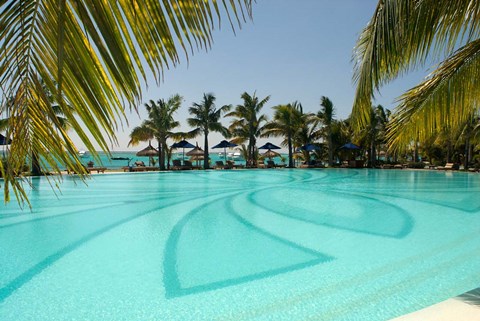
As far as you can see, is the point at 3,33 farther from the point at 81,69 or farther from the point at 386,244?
the point at 386,244

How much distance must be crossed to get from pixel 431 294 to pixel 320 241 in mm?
2456

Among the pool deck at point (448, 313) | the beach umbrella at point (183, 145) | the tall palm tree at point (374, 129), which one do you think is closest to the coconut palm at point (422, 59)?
the pool deck at point (448, 313)

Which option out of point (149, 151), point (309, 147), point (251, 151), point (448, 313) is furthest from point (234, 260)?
point (309, 147)

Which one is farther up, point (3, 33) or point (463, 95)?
point (463, 95)

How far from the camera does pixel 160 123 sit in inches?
1040

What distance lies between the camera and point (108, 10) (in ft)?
2.68

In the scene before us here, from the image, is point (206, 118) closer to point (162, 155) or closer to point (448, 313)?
point (162, 155)

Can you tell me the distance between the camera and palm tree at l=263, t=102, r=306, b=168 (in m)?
29.5

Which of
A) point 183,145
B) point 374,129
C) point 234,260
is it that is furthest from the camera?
point 374,129

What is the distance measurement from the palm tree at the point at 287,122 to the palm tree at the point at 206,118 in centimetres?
471

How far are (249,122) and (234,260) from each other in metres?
24.9

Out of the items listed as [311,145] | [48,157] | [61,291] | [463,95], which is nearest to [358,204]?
[463,95]

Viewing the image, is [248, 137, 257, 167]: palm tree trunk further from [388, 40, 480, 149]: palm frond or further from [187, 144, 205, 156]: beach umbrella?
[388, 40, 480, 149]: palm frond

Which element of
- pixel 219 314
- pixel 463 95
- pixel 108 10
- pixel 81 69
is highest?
pixel 463 95
